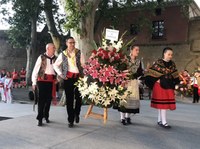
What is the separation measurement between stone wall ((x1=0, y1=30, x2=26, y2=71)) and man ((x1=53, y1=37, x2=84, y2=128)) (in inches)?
1126

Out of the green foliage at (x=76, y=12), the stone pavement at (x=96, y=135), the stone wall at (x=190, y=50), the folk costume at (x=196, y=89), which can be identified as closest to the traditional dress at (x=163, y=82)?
the stone pavement at (x=96, y=135)

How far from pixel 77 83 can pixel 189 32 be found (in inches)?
837

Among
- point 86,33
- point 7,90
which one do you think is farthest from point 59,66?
point 7,90

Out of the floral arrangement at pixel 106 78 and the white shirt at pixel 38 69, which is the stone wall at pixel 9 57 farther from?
the floral arrangement at pixel 106 78

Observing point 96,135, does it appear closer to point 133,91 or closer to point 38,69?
point 133,91

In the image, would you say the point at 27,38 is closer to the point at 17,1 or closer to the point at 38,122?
the point at 17,1

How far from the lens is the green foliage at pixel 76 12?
378 inches

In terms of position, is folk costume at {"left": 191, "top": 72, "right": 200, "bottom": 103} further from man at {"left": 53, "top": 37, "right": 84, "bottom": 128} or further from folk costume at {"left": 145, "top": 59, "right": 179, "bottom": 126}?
man at {"left": 53, "top": 37, "right": 84, "bottom": 128}

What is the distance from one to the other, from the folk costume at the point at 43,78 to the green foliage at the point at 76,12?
350 centimetres

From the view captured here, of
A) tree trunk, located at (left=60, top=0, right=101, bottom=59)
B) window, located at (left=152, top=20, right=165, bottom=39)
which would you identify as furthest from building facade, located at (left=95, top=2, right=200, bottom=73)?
tree trunk, located at (left=60, top=0, right=101, bottom=59)

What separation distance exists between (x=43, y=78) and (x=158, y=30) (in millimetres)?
22597

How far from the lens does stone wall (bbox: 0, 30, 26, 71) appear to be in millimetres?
33156

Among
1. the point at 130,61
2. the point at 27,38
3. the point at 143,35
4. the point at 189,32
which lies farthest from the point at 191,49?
the point at 130,61

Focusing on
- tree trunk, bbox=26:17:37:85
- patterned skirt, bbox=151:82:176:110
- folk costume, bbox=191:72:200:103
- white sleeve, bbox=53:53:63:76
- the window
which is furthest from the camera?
the window
